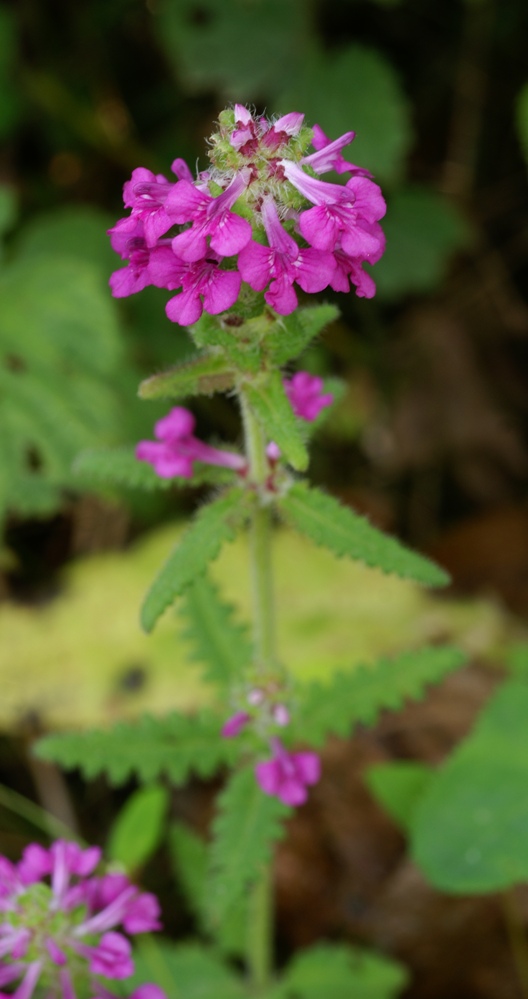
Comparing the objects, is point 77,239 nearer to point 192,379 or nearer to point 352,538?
point 192,379

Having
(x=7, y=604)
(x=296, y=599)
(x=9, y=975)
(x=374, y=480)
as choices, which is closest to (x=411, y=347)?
(x=374, y=480)

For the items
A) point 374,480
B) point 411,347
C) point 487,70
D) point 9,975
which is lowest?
point 9,975

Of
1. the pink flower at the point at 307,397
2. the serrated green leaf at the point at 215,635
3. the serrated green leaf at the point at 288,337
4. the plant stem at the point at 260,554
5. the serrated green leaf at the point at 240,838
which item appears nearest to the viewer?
the serrated green leaf at the point at 288,337

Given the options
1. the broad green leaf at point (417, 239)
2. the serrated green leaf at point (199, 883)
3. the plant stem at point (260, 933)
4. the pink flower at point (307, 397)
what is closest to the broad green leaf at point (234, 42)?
the broad green leaf at point (417, 239)

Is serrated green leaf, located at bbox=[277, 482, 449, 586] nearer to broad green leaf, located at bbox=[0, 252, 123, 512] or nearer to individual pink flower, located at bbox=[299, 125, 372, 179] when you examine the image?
individual pink flower, located at bbox=[299, 125, 372, 179]

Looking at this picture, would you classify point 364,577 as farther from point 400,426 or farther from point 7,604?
point 7,604

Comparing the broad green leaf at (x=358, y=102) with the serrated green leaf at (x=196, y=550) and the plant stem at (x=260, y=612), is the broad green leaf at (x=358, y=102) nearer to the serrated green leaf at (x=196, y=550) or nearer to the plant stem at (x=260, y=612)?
the plant stem at (x=260, y=612)
